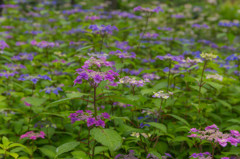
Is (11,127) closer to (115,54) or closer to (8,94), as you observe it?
(8,94)

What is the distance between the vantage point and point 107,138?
1785 mm

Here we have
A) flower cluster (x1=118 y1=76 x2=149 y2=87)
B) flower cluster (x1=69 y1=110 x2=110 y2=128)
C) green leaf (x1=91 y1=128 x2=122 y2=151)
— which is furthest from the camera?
flower cluster (x1=118 y1=76 x2=149 y2=87)

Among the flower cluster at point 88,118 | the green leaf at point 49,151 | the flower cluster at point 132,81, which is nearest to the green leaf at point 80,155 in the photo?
the green leaf at point 49,151

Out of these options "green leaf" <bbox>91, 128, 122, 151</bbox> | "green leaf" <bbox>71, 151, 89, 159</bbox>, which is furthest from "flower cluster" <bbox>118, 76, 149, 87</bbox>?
"green leaf" <bbox>71, 151, 89, 159</bbox>

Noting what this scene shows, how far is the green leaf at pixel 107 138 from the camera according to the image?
1737mm

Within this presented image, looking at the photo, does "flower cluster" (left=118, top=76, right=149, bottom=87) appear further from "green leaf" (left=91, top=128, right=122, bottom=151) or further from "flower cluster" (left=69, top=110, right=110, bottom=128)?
"green leaf" (left=91, top=128, right=122, bottom=151)

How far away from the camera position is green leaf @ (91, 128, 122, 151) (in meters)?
1.74

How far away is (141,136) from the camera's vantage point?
249cm

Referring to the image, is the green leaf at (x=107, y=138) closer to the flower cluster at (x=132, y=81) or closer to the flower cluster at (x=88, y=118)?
the flower cluster at (x=88, y=118)

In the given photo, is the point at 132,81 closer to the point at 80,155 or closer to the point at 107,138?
the point at 107,138

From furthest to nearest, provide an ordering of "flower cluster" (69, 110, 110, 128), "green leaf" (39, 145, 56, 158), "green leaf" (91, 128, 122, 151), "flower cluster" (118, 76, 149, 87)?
"green leaf" (39, 145, 56, 158), "flower cluster" (118, 76, 149, 87), "flower cluster" (69, 110, 110, 128), "green leaf" (91, 128, 122, 151)

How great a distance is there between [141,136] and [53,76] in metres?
1.88

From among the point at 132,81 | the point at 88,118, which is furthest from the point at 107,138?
the point at 132,81

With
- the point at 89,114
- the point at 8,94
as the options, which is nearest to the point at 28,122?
the point at 8,94
